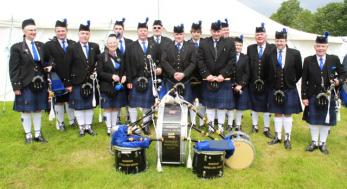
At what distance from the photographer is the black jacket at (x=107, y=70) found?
5.97 metres

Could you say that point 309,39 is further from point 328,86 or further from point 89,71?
point 89,71

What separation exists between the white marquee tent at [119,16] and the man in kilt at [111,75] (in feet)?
9.13

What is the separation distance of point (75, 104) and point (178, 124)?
7.23ft

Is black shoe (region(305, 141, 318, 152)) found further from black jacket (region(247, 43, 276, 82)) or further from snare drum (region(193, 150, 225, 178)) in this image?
snare drum (region(193, 150, 225, 178))

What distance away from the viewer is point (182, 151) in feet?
15.5

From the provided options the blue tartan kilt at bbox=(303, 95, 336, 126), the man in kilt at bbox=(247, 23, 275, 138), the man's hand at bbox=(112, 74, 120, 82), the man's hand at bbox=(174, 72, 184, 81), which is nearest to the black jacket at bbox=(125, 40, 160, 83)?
the man's hand at bbox=(112, 74, 120, 82)

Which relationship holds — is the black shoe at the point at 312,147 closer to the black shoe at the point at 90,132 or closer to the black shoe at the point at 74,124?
the black shoe at the point at 90,132

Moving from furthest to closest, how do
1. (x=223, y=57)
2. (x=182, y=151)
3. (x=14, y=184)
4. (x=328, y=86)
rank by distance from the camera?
(x=223, y=57)
(x=328, y=86)
(x=182, y=151)
(x=14, y=184)

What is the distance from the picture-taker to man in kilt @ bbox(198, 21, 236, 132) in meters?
5.94

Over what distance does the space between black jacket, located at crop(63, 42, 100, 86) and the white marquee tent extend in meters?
2.69

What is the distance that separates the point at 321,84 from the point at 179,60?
2.08 metres

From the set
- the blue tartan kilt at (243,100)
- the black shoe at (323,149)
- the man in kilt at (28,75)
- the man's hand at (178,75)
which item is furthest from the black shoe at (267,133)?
the man in kilt at (28,75)

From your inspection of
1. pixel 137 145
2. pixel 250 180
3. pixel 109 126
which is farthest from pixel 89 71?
pixel 250 180

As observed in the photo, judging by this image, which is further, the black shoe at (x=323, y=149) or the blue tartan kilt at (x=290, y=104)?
the blue tartan kilt at (x=290, y=104)
